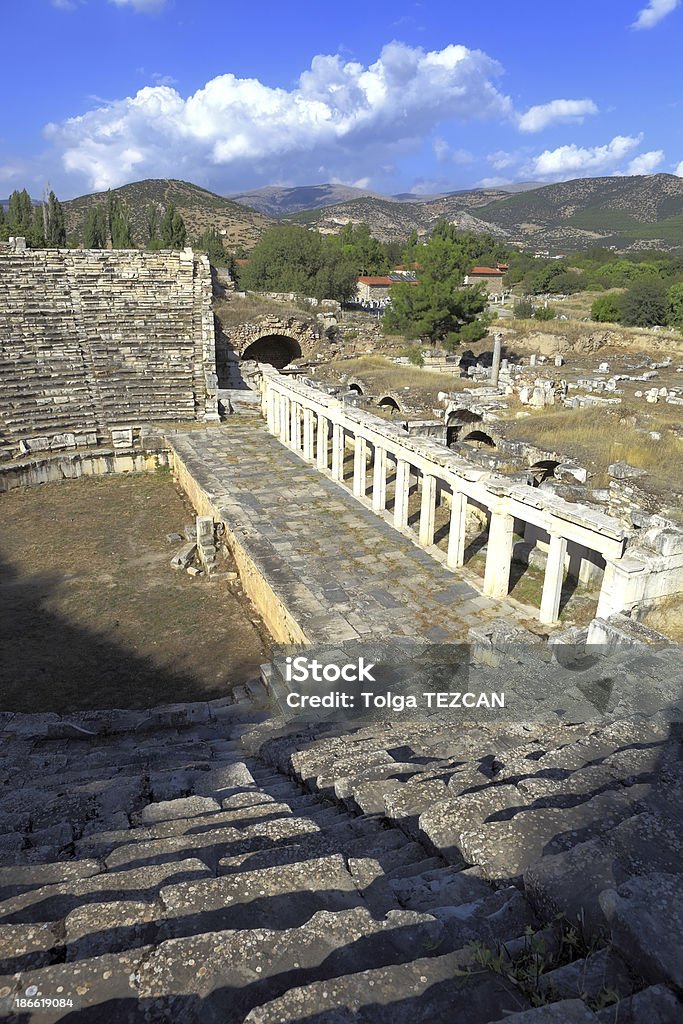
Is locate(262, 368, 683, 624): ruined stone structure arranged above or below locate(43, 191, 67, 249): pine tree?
below

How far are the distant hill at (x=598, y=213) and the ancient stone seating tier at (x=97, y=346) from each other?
91.3m

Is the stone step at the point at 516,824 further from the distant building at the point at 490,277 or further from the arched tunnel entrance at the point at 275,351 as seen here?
the distant building at the point at 490,277

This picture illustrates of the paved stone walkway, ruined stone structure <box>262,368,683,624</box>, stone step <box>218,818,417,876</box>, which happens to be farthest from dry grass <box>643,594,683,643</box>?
stone step <box>218,818,417,876</box>

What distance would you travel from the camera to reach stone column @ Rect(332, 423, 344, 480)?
17.3 m

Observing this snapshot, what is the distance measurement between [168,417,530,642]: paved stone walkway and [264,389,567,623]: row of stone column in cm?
32

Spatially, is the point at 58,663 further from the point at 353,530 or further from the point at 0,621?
the point at 353,530

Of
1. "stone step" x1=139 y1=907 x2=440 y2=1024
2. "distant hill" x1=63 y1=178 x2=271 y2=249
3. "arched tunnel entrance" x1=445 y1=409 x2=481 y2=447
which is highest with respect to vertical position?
"distant hill" x1=63 y1=178 x2=271 y2=249

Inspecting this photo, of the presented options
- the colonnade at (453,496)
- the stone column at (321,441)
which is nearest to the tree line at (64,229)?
the colonnade at (453,496)

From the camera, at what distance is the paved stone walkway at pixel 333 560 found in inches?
413

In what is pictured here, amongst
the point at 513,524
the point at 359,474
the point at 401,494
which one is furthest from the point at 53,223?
the point at 513,524

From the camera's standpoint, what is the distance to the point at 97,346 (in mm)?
24703

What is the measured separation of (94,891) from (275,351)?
36.9 m

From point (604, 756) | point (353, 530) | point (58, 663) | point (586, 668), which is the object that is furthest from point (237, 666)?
point (604, 756)

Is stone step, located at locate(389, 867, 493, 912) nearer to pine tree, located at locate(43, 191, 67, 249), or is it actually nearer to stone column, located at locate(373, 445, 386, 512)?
stone column, located at locate(373, 445, 386, 512)
